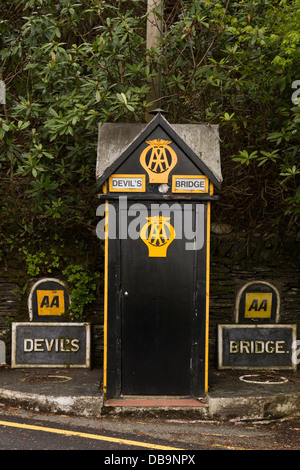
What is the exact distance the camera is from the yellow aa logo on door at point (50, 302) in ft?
26.9

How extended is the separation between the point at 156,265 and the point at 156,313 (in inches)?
23.0

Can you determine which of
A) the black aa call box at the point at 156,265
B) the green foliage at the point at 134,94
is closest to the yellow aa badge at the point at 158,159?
the black aa call box at the point at 156,265

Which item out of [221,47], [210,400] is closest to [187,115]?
[221,47]

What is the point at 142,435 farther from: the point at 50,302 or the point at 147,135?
the point at 147,135

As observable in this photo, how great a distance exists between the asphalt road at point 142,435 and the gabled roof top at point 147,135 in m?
2.78

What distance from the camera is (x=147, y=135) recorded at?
640cm

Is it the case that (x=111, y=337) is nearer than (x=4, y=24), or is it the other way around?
(x=111, y=337)

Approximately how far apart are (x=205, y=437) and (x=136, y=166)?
316 centimetres

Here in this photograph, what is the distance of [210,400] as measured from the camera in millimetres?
6277

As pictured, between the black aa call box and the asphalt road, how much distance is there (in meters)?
0.56

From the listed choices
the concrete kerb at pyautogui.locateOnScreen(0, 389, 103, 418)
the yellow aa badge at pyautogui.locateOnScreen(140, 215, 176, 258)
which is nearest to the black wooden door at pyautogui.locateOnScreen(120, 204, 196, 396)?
the yellow aa badge at pyautogui.locateOnScreen(140, 215, 176, 258)

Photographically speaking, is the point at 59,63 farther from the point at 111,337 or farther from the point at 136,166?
the point at 111,337

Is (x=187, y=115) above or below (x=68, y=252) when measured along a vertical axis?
above

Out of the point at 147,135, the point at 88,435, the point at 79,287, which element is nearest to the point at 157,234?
the point at 147,135
